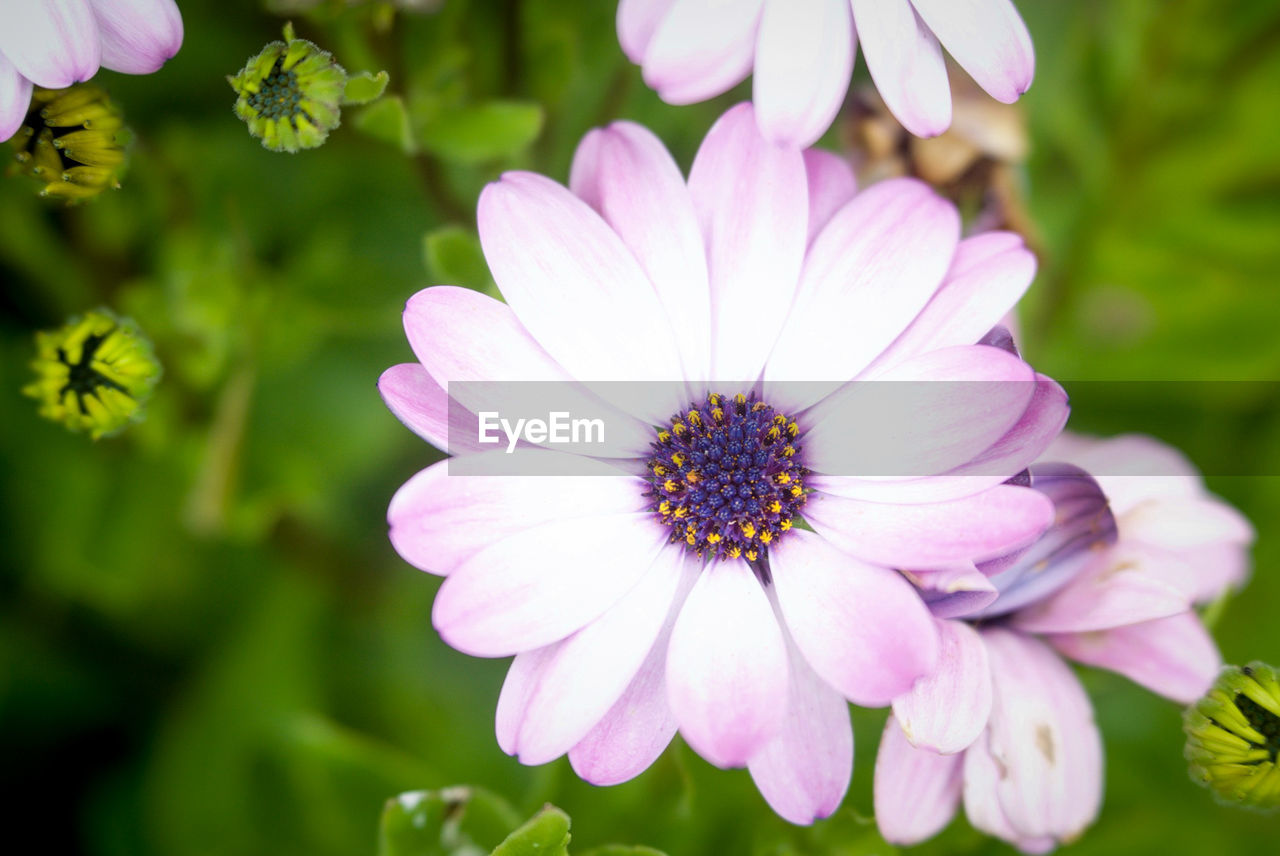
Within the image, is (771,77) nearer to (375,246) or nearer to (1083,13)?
(375,246)

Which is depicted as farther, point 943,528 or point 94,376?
point 94,376

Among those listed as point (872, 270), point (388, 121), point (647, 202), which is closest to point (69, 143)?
point (388, 121)

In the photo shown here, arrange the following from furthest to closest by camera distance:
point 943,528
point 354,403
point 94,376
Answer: point 354,403 → point 94,376 → point 943,528

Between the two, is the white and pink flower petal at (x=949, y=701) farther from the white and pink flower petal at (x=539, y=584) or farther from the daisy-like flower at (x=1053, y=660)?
the white and pink flower petal at (x=539, y=584)

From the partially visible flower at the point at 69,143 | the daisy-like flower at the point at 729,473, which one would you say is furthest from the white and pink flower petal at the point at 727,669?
the partially visible flower at the point at 69,143

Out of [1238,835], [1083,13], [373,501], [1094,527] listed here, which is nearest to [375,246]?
[373,501]

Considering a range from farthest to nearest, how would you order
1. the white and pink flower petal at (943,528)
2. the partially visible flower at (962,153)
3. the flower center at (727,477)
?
the partially visible flower at (962,153) < the flower center at (727,477) < the white and pink flower petal at (943,528)

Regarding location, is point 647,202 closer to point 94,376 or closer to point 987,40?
point 987,40
